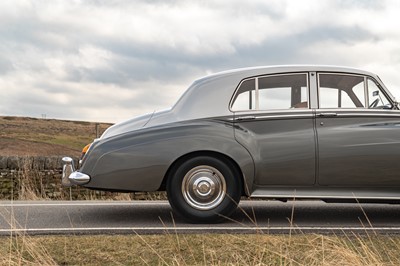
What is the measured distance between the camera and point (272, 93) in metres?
6.12

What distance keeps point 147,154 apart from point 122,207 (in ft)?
6.21

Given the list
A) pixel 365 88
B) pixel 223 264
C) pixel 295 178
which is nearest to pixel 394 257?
pixel 223 264

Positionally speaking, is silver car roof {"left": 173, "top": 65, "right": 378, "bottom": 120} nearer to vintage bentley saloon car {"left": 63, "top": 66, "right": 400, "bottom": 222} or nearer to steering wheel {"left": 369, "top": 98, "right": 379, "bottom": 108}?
vintage bentley saloon car {"left": 63, "top": 66, "right": 400, "bottom": 222}

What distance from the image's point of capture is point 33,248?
4297 millimetres

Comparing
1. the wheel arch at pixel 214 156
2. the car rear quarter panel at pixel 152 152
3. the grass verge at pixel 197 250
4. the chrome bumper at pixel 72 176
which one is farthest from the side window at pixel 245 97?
the chrome bumper at pixel 72 176

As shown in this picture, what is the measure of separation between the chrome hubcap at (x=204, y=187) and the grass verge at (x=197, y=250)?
85 centimetres

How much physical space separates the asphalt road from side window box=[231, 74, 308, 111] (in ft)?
A: 3.77

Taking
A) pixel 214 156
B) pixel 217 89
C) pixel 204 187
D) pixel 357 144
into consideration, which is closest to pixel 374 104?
pixel 357 144

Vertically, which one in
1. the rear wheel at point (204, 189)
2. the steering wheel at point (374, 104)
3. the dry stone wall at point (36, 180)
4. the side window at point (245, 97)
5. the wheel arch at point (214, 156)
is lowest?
the dry stone wall at point (36, 180)

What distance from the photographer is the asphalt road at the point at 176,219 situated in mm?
5336

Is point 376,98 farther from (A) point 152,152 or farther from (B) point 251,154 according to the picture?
(A) point 152,152

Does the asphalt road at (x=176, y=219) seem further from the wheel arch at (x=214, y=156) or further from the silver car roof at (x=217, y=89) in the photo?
the silver car roof at (x=217, y=89)

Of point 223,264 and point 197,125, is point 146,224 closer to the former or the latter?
point 197,125

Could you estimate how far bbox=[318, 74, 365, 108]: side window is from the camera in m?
6.05
